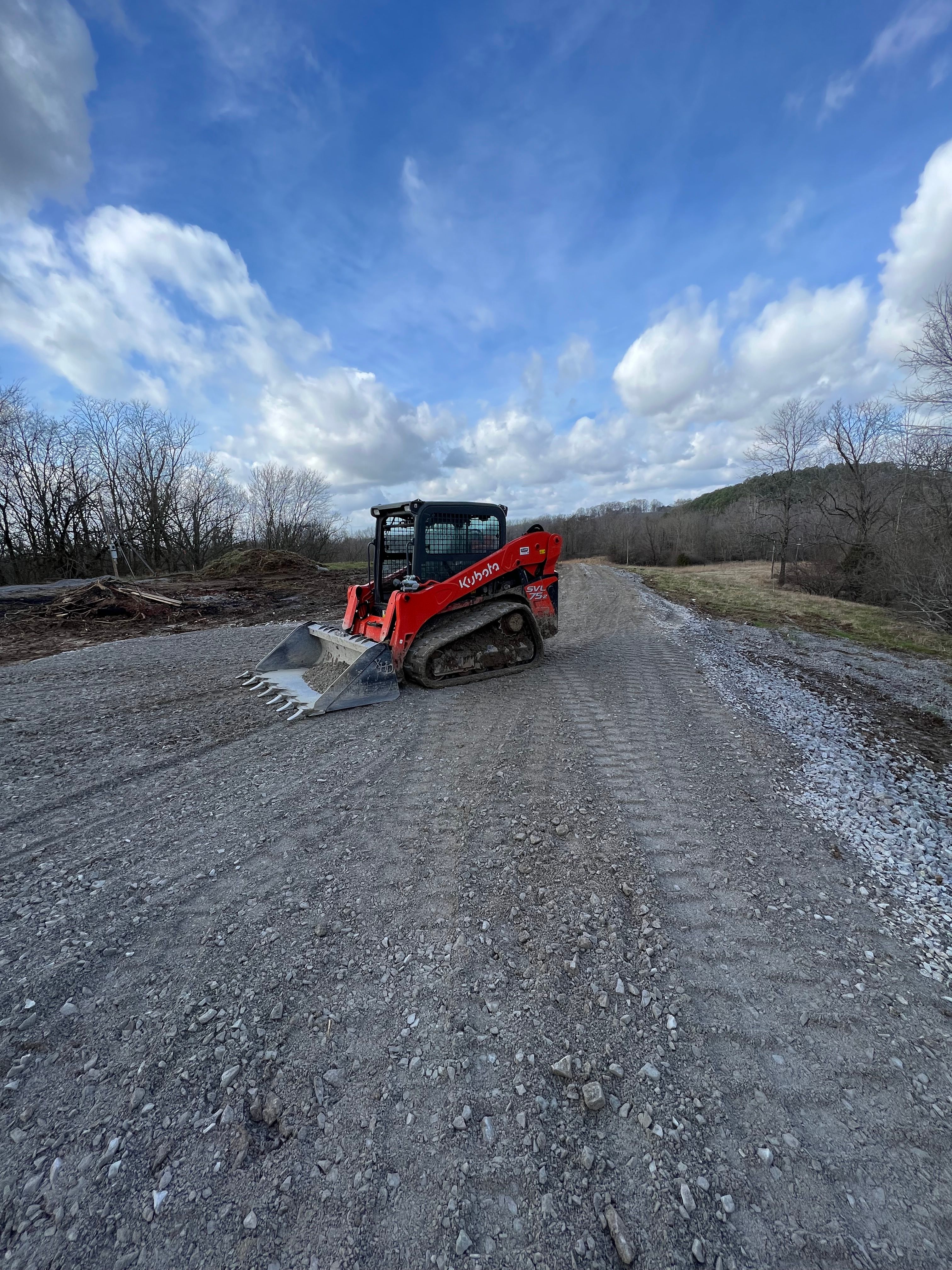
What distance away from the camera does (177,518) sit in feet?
92.4

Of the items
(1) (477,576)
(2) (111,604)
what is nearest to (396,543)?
(1) (477,576)

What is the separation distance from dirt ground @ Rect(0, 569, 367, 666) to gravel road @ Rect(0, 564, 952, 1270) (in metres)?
6.73

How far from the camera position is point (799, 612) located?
1527 cm

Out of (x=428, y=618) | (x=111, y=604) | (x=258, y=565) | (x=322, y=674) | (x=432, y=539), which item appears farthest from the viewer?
(x=258, y=565)

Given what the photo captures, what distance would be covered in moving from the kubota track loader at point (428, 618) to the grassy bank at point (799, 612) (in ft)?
27.6

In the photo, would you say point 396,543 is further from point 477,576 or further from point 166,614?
point 166,614

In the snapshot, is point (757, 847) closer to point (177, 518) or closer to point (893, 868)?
point (893, 868)

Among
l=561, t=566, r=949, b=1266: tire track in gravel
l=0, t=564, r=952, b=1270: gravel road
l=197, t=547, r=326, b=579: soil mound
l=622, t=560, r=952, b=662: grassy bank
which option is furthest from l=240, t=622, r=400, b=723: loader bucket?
l=197, t=547, r=326, b=579: soil mound

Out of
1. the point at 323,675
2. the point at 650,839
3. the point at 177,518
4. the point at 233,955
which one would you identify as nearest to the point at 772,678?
the point at 650,839

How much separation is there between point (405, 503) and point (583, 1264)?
629 centimetres

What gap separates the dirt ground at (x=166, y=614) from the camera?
9547 millimetres

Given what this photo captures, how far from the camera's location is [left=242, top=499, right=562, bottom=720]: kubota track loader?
5789 mm

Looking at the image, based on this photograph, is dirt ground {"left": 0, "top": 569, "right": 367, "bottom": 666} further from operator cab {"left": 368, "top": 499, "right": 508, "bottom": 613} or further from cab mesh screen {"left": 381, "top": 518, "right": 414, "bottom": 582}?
operator cab {"left": 368, "top": 499, "right": 508, "bottom": 613}

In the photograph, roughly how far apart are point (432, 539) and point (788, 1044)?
18.7ft
